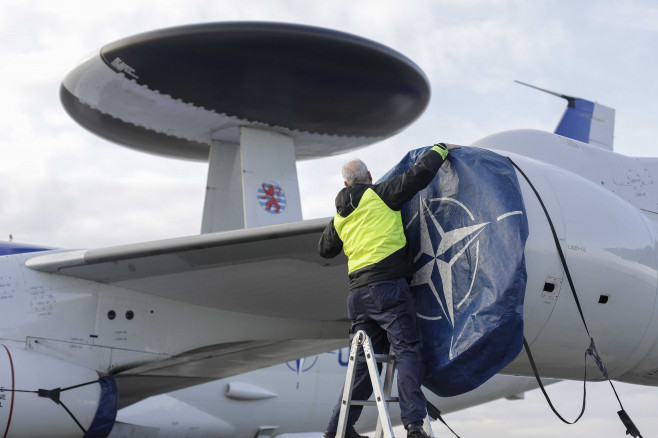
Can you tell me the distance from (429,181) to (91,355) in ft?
13.8

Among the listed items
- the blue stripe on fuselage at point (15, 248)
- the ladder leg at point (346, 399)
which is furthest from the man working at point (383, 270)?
the blue stripe on fuselage at point (15, 248)

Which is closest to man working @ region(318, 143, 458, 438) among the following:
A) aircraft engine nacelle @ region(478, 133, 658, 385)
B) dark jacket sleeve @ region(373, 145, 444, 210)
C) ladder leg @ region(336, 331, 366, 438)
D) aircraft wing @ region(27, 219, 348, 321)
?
dark jacket sleeve @ region(373, 145, 444, 210)

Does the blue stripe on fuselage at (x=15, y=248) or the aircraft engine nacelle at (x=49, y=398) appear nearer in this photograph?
the aircraft engine nacelle at (x=49, y=398)

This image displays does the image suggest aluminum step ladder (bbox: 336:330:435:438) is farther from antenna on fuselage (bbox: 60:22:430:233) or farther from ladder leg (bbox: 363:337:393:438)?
antenna on fuselage (bbox: 60:22:430:233)

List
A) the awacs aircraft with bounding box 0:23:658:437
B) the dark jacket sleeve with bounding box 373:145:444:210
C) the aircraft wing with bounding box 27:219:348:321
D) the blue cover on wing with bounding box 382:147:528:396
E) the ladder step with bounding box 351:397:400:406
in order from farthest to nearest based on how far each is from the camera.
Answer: the aircraft wing with bounding box 27:219:348:321, the awacs aircraft with bounding box 0:23:658:437, the dark jacket sleeve with bounding box 373:145:444:210, the blue cover on wing with bounding box 382:147:528:396, the ladder step with bounding box 351:397:400:406

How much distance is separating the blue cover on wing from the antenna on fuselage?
10674 mm

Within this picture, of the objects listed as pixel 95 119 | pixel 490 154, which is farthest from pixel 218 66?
pixel 490 154

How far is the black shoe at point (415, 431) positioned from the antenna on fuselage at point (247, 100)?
11.7 meters

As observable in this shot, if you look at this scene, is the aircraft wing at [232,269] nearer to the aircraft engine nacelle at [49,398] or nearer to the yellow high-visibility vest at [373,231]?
the aircraft engine nacelle at [49,398]

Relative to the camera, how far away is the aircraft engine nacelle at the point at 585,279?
5070 millimetres

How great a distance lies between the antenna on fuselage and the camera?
15359 millimetres

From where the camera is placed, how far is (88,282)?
7.67 m

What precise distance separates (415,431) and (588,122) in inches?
361

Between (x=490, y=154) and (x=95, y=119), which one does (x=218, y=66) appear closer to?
(x=95, y=119)
